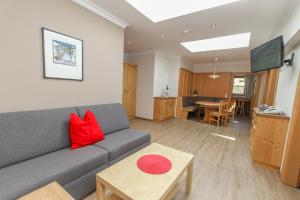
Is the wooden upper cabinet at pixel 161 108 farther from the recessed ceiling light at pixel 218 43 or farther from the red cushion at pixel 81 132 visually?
the red cushion at pixel 81 132

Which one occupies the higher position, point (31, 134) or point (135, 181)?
point (31, 134)

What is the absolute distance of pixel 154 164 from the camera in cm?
143

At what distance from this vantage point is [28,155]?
1450 millimetres

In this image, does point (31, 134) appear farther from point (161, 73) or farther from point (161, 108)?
point (161, 73)

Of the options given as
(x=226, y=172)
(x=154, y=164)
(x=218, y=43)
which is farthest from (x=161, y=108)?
(x=154, y=164)

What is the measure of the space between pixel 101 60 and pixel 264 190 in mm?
3093

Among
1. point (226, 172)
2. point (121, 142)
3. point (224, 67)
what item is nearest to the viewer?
point (121, 142)

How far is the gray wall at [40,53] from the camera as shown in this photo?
1492mm

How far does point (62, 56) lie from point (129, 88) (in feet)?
9.99

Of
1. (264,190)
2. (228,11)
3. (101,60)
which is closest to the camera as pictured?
→ (264,190)

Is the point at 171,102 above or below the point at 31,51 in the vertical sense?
below

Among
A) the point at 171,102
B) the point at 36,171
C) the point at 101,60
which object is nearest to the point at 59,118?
the point at 36,171

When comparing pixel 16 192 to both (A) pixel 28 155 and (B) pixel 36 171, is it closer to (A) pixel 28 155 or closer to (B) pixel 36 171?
(B) pixel 36 171

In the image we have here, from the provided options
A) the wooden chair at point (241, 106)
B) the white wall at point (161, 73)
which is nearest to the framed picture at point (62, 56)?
the white wall at point (161, 73)
